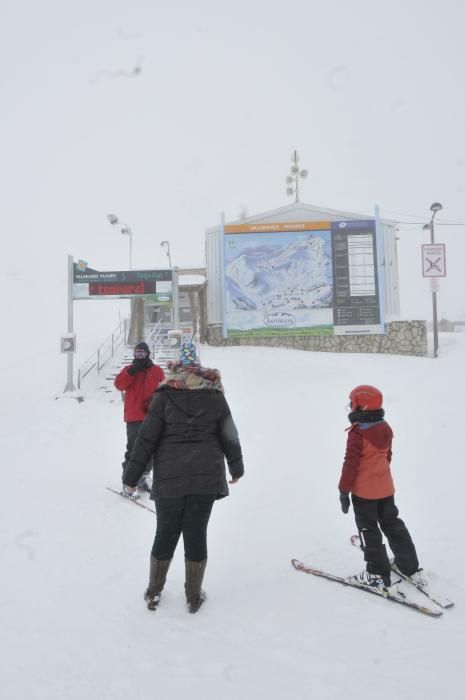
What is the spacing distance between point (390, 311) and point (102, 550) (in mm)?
15222

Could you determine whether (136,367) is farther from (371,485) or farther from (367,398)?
(371,485)

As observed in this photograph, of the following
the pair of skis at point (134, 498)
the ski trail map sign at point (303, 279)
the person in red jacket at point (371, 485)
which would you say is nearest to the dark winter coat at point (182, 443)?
the person in red jacket at point (371, 485)

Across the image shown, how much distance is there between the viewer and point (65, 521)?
4879mm

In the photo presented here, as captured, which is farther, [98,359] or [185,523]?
[98,359]

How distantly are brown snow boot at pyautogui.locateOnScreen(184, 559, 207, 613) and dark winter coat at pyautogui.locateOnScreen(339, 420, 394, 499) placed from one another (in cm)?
113

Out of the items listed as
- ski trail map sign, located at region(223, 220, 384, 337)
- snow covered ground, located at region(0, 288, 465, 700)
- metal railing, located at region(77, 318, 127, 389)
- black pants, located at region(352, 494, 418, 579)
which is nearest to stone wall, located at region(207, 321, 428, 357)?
ski trail map sign, located at region(223, 220, 384, 337)

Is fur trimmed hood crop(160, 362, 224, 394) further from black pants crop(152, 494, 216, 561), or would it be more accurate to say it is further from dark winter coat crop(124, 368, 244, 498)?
black pants crop(152, 494, 216, 561)

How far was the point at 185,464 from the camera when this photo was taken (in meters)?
3.13

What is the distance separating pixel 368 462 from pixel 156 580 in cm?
164

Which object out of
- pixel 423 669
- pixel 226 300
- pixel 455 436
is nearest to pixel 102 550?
pixel 423 669

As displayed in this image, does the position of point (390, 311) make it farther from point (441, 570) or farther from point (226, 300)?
point (441, 570)

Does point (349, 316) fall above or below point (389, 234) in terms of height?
below

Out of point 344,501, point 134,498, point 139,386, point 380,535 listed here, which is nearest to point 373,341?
point 139,386

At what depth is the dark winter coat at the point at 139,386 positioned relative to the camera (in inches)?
217
